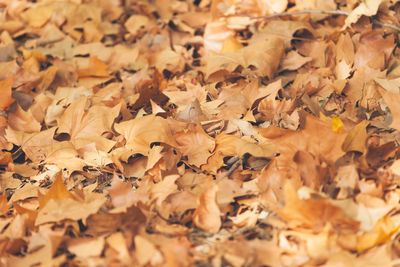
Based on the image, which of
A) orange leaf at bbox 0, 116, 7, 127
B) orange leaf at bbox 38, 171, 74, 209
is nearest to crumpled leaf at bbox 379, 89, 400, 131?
orange leaf at bbox 38, 171, 74, 209

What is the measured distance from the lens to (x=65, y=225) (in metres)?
1.27

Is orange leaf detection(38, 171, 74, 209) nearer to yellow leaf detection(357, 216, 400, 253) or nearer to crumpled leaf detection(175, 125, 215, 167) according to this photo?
crumpled leaf detection(175, 125, 215, 167)

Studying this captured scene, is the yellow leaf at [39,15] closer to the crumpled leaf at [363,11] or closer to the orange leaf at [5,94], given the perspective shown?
the orange leaf at [5,94]

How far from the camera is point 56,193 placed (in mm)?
1392

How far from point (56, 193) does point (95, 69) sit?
972 millimetres

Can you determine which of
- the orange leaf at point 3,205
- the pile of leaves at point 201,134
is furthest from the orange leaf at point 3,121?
the orange leaf at point 3,205

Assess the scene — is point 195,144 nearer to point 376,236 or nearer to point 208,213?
point 208,213

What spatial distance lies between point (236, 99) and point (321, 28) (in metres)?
0.65

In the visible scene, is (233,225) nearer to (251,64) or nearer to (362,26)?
(251,64)

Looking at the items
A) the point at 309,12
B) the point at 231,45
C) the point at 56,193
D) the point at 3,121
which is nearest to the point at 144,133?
the point at 56,193

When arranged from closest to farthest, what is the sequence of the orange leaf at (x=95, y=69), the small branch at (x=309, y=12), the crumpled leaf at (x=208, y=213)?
the crumpled leaf at (x=208, y=213) → the small branch at (x=309, y=12) → the orange leaf at (x=95, y=69)

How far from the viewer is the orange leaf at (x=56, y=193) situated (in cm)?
138

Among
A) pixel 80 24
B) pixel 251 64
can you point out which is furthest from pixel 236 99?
pixel 80 24

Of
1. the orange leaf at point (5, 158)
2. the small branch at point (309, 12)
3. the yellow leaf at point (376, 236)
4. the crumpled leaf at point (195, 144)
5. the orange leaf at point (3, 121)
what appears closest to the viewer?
the yellow leaf at point (376, 236)
